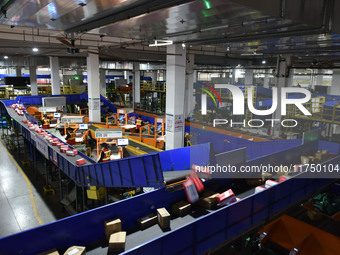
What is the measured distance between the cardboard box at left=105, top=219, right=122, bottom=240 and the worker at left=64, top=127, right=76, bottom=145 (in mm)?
8572

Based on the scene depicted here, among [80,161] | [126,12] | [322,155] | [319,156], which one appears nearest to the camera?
[126,12]

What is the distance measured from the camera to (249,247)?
5.93m

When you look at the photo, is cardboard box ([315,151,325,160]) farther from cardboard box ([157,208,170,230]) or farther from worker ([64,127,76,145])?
worker ([64,127,76,145])

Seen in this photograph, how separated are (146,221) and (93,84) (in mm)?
14241

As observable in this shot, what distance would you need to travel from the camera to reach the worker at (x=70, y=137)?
1248cm

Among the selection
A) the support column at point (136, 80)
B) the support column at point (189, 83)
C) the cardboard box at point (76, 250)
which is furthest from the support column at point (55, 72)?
the cardboard box at point (76, 250)

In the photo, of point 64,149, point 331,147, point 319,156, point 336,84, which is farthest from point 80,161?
point 336,84

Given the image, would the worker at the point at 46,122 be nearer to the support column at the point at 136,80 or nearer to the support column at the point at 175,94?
the support column at the point at 175,94

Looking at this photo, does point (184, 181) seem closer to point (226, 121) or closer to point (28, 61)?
point (226, 121)

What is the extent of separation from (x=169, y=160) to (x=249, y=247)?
3.34 meters

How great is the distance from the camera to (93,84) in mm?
17594

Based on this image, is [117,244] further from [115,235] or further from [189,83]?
[189,83]

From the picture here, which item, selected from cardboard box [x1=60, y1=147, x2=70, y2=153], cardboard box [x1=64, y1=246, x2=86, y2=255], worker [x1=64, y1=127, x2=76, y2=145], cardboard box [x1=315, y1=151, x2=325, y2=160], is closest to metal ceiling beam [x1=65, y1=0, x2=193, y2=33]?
cardboard box [x1=60, y1=147, x2=70, y2=153]

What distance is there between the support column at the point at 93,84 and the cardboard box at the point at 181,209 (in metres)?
Result: 13.8
